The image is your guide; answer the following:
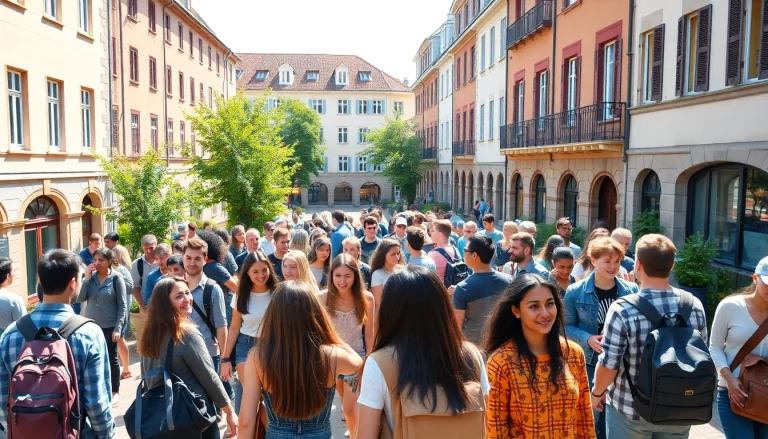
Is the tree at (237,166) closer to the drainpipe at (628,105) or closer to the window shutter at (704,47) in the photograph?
the drainpipe at (628,105)

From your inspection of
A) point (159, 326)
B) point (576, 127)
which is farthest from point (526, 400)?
point (576, 127)

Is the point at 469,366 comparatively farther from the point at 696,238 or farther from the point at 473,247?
the point at 696,238

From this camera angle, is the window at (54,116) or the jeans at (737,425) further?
the window at (54,116)

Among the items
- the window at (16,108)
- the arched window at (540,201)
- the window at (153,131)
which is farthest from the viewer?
the window at (153,131)

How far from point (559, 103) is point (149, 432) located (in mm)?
18820

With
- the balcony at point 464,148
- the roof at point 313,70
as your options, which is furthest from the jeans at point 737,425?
the roof at point 313,70

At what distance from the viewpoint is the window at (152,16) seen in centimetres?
2806

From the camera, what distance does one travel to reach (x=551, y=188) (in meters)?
21.3

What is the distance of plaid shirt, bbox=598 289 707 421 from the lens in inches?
156

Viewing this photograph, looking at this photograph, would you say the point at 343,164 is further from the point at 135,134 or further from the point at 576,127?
the point at 576,127

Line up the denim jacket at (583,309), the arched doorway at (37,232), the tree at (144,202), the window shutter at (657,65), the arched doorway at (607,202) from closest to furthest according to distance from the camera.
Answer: the denim jacket at (583,309), the window shutter at (657,65), the tree at (144,202), the arched doorway at (37,232), the arched doorway at (607,202)

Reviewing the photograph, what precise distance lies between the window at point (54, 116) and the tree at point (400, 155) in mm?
30275

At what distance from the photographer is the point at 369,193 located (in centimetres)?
7081

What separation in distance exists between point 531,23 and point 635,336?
20.4 m
